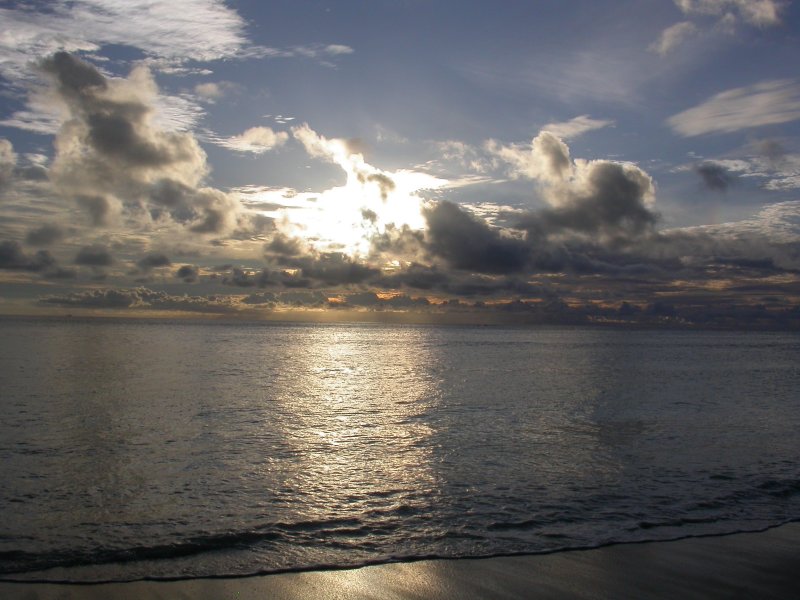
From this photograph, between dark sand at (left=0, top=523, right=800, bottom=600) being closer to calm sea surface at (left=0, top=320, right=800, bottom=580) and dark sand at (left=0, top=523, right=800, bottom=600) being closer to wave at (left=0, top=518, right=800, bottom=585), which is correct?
wave at (left=0, top=518, right=800, bottom=585)

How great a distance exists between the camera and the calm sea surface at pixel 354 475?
40.8 feet

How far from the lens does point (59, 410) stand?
30.7 meters

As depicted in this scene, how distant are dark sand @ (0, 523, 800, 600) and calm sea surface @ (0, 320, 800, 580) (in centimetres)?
61

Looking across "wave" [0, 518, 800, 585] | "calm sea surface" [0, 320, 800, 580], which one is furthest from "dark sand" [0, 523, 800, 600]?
"calm sea surface" [0, 320, 800, 580]

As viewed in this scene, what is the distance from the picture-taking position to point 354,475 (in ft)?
61.3

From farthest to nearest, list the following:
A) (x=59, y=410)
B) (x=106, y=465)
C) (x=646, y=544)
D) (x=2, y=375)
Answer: (x=2, y=375) < (x=59, y=410) < (x=106, y=465) < (x=646, y=544)

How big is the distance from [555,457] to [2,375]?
4594cm

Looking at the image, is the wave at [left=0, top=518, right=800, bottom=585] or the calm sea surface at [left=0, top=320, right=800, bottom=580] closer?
the wave at [left=0, top=518, right=800, bottom=585]

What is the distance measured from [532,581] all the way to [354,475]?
890cm

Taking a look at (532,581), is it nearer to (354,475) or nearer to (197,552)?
(197,552)

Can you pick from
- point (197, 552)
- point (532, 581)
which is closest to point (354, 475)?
point (197, 552)

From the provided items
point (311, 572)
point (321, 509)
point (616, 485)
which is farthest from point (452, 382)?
point (311, 572)

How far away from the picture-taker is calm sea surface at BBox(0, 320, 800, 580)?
1245cm

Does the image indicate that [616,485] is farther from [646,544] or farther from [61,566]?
[61,566]
